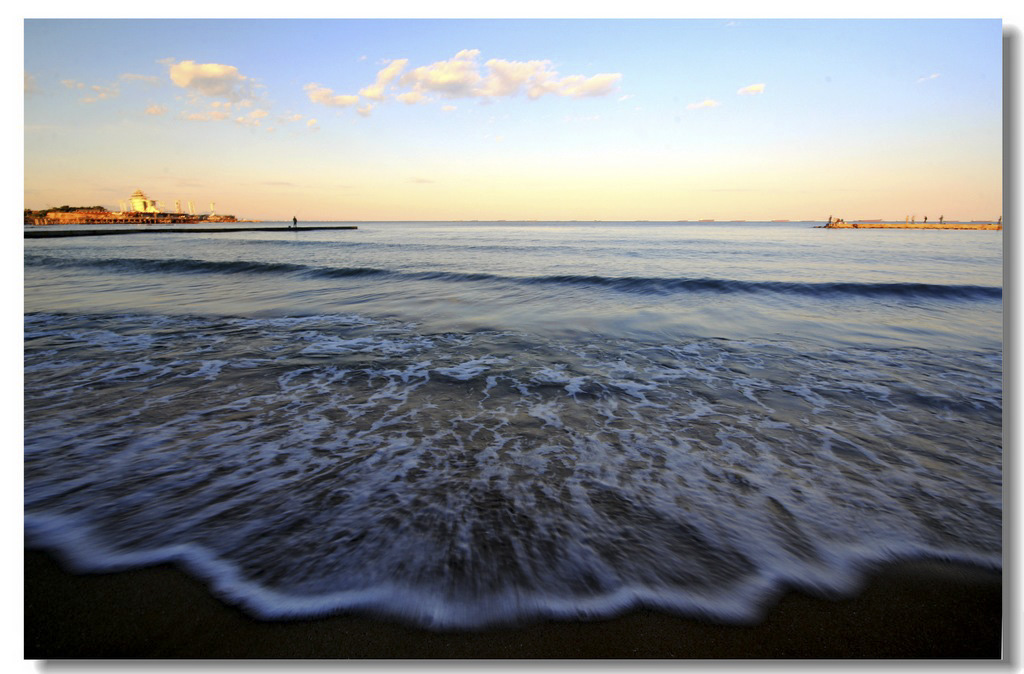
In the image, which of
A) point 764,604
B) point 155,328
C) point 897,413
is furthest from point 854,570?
point 155,328

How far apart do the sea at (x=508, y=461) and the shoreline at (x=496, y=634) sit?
3.2 inches

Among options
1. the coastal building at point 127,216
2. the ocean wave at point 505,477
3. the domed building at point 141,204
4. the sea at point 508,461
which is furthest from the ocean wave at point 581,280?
the domed building at point 141,204

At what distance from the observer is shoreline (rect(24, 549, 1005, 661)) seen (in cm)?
200

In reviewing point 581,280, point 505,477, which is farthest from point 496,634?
point 581,280

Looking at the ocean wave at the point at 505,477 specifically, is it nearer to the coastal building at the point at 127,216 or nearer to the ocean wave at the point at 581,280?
the ocean wave at the point at 581,280

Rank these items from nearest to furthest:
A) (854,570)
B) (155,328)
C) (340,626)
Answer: (340,626)
(854,570)
(155,328)

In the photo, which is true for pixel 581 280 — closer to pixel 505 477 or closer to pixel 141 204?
pixel 505 477

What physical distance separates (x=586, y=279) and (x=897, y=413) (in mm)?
11879

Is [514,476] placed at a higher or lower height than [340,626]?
higher

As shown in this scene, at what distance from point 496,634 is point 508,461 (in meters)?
1.56

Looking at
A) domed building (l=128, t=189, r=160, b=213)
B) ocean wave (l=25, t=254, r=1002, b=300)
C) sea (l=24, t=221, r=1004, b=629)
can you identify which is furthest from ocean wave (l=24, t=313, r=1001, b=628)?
domed building (l=128, t=189, r=160, b=213)

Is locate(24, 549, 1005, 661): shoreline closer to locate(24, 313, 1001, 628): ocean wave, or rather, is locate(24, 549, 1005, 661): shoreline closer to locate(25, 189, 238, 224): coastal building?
locate(24, 313, 1001, 628): ocean wave

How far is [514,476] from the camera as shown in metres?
3.33

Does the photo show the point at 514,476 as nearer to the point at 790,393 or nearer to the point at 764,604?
the point at 764,604
